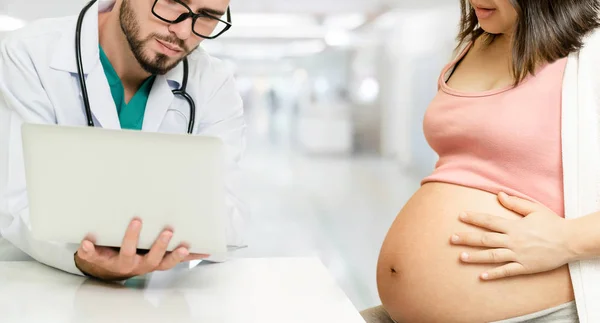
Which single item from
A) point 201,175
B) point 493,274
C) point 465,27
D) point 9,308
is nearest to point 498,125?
point 493,274

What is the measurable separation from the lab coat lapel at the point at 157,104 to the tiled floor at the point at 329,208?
4.82 feet

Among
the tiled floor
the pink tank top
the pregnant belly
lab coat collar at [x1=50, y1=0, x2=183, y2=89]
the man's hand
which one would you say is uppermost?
lab coat collar at [x1=50, y1=0, x2=183, y2=89]

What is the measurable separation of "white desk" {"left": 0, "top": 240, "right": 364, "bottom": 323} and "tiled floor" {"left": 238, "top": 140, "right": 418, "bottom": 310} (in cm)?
153

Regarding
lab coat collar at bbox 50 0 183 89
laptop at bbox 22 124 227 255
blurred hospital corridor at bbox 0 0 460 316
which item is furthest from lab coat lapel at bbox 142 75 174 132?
blurred hospital corridor at bbox 0 0 460 316

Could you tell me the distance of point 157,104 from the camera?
1355 mm

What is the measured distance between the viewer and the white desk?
821mm

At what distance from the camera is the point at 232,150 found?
1.43 meters

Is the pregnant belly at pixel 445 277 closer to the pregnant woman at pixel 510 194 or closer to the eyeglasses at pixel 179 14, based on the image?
the pregnant woman at pixel 510 194

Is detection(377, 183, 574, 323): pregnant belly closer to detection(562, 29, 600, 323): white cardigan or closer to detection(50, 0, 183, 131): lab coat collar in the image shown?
detection(562, 29, 600, 323): white cardigan

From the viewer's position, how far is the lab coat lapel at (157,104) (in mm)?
1344

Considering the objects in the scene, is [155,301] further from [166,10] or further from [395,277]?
[166,10]

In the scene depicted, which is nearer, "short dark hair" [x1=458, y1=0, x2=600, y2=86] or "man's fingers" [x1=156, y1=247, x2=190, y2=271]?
"man's fingers" [x1=156, y1=247, x2=190, y2=271]

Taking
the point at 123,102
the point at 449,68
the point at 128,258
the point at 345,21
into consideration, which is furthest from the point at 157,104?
the point at 345,21

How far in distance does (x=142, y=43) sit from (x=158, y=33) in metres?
0.05
